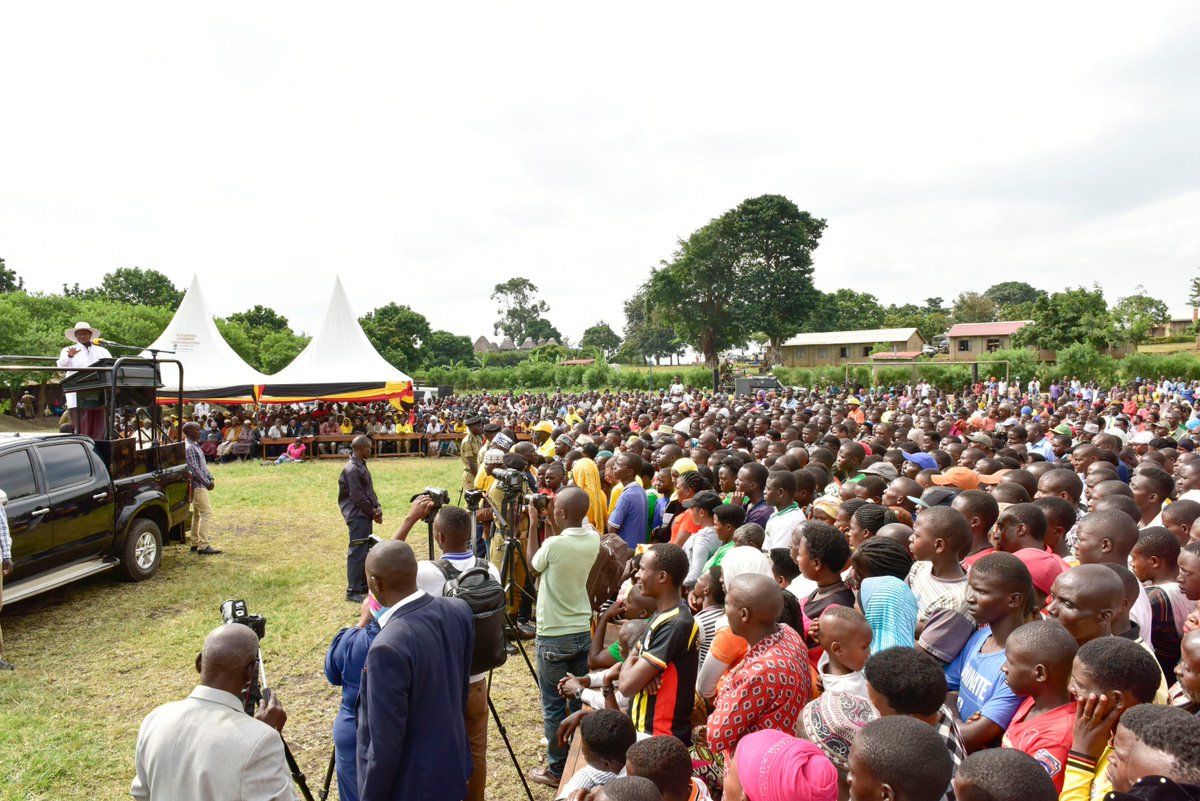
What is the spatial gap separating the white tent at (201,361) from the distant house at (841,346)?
45087 millimetres

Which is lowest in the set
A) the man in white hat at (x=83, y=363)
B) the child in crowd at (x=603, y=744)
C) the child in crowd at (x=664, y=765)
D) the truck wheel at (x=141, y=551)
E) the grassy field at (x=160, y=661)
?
the grassy field at (x=160, y=661)

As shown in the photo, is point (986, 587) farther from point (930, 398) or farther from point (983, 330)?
point (983, 330)

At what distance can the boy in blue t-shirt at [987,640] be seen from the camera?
8.82 ft

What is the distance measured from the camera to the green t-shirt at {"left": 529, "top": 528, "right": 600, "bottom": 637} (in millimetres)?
4324

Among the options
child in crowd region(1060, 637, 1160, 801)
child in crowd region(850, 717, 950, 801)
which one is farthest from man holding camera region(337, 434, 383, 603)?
child in crowd region(1060, 637, 1160, 801)

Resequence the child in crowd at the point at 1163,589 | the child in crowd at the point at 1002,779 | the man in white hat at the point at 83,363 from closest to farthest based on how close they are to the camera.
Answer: the child in crowd at the point at 1002,779 → the child in crowd at the point at 1163,589 → the man in white hat at the point at 83,363

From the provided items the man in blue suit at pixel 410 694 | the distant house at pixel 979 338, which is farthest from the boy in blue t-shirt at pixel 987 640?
the distant house at pixel 979 338

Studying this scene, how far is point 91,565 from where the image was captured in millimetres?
7629

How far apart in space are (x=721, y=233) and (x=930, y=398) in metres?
28.6

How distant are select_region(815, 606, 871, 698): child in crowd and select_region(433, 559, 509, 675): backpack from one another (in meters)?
1.60

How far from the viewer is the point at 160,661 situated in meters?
6.26

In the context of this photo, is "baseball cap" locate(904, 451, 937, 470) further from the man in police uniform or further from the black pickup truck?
the black pickup truck

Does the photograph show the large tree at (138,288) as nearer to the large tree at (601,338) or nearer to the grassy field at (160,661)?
the large tree at (601,338)

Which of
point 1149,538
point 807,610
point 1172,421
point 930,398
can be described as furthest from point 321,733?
point 930,398
